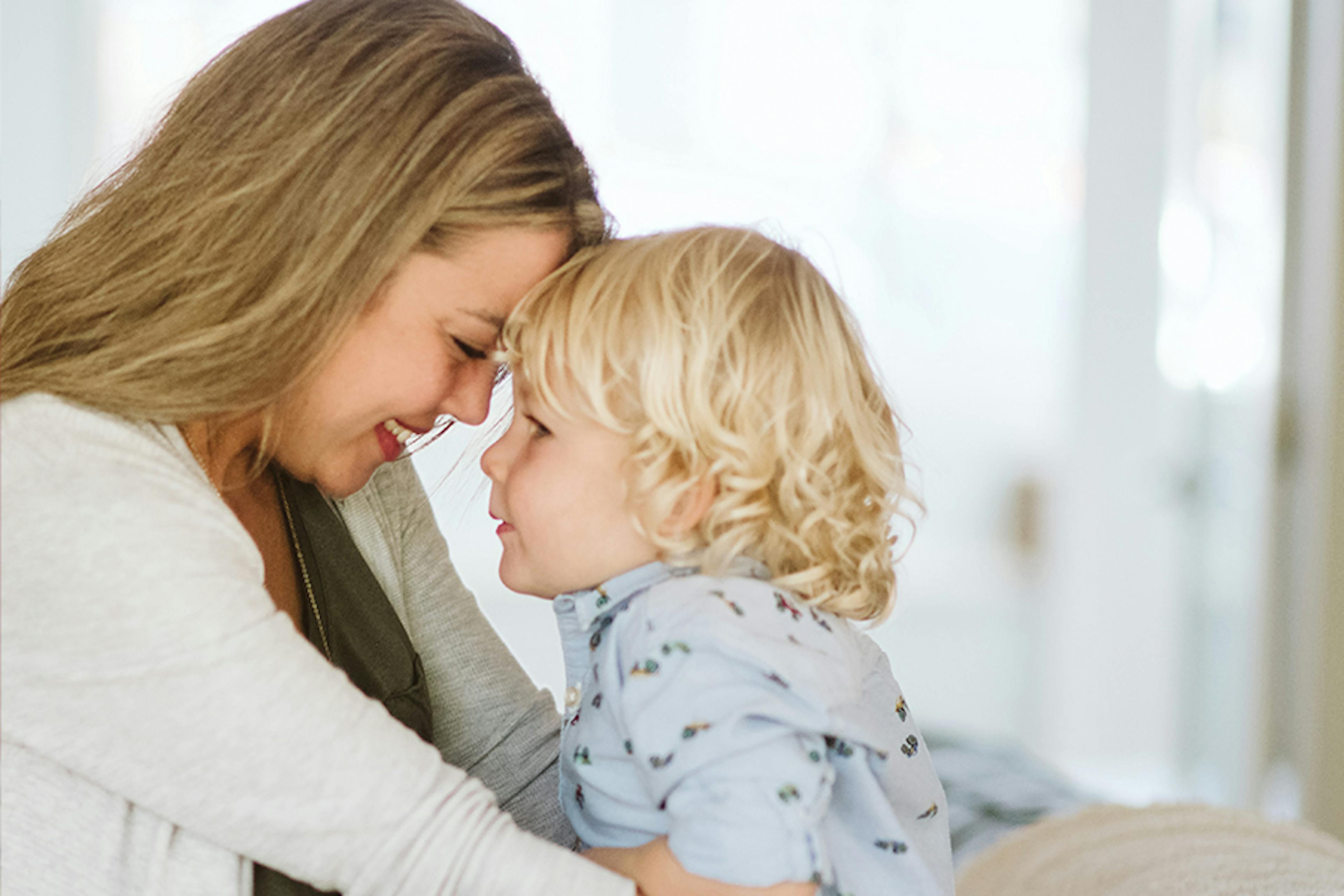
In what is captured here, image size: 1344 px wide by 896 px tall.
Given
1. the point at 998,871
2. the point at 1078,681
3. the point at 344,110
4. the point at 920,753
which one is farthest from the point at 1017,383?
the point at 344,110

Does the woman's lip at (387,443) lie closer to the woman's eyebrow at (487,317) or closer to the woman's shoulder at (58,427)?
the woman's eyebrow at (487,317)

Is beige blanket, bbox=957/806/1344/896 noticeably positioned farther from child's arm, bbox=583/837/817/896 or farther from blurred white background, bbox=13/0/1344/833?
blurred white background, bbox=13/0/1344/833

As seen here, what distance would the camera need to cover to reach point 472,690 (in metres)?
1.24

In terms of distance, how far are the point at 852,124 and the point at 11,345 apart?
130 inches

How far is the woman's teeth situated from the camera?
1.12 meters

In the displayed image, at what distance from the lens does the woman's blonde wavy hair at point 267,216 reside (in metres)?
0.92

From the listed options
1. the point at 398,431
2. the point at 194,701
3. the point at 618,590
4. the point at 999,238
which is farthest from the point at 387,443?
the point at 999,238

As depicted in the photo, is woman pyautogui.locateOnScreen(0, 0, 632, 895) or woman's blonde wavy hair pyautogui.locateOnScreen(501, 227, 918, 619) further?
woman's blonde wavy hair pyautogui.locateOnScreen(501, 227, 918, 619)

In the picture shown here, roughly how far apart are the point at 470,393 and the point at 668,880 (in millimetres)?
460

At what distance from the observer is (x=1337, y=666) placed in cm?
263

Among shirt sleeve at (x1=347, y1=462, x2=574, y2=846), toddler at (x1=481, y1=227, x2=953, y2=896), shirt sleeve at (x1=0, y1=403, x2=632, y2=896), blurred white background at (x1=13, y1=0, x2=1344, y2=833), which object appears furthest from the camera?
blurred white background at (x1=13, y1=0, x2=1344, y2=833)

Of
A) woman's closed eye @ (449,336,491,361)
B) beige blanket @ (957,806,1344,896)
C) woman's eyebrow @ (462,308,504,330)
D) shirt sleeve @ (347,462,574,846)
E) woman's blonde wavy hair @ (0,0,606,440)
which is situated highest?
woman's blonde wavy hair @ (0,0,606,440)

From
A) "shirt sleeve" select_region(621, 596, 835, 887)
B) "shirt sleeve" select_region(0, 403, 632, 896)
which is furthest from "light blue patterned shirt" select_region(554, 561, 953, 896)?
"shirt sleeve" select_region(0, 403, 632, 896)

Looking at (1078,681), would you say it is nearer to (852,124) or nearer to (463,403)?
(852,124)
